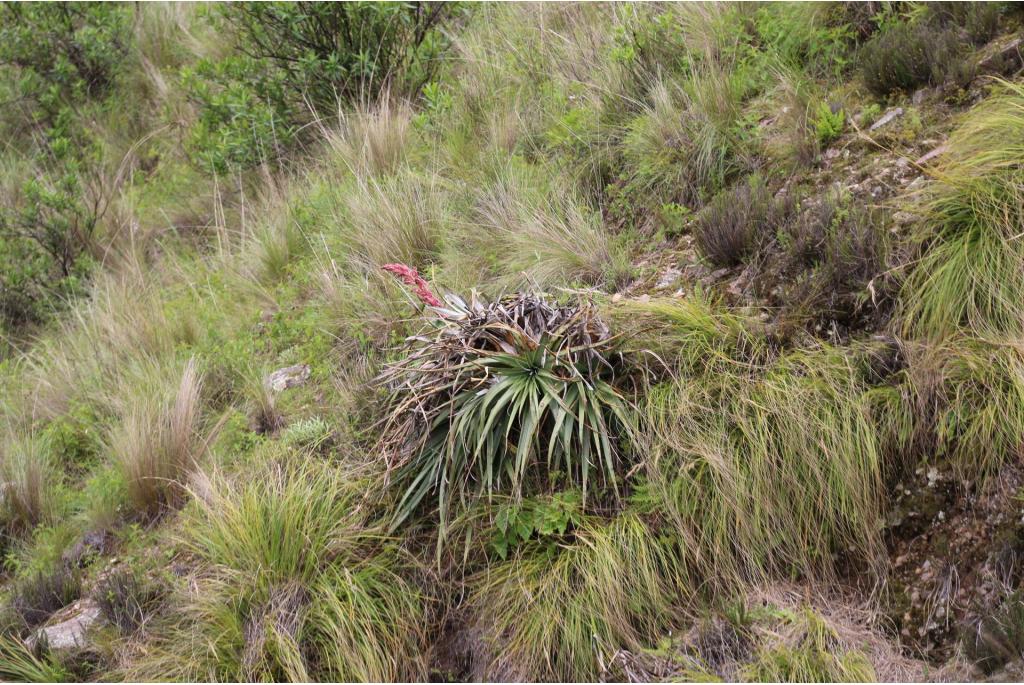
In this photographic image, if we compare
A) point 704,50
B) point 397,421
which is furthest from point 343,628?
point 704,50

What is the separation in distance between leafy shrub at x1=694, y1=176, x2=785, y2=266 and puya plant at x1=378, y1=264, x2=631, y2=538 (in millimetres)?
768

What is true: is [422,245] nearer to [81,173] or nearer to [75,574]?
[75,574]

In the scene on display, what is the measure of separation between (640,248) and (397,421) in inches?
67.6

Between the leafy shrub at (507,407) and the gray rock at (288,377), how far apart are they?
1449 millimetres

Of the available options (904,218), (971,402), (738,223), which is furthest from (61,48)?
(971,402)

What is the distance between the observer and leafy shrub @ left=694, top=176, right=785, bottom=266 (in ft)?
13.8

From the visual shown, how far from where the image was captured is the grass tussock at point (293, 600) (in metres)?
3.58

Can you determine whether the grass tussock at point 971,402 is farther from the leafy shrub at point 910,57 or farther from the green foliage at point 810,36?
the green foliage at point 810,36

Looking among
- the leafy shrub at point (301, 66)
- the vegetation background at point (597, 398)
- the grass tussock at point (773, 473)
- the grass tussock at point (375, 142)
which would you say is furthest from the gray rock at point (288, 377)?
the leafy shrub at point (301, 66)

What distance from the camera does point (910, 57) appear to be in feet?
14.4

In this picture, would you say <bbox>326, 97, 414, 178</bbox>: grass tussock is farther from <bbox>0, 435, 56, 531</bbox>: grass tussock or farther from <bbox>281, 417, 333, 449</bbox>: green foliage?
<bbox>0, 435, 56, 531</bbox>: grass tussock

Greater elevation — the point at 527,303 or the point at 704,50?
the point at 704,50

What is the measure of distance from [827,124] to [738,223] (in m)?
0.78

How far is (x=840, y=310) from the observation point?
148 inches
